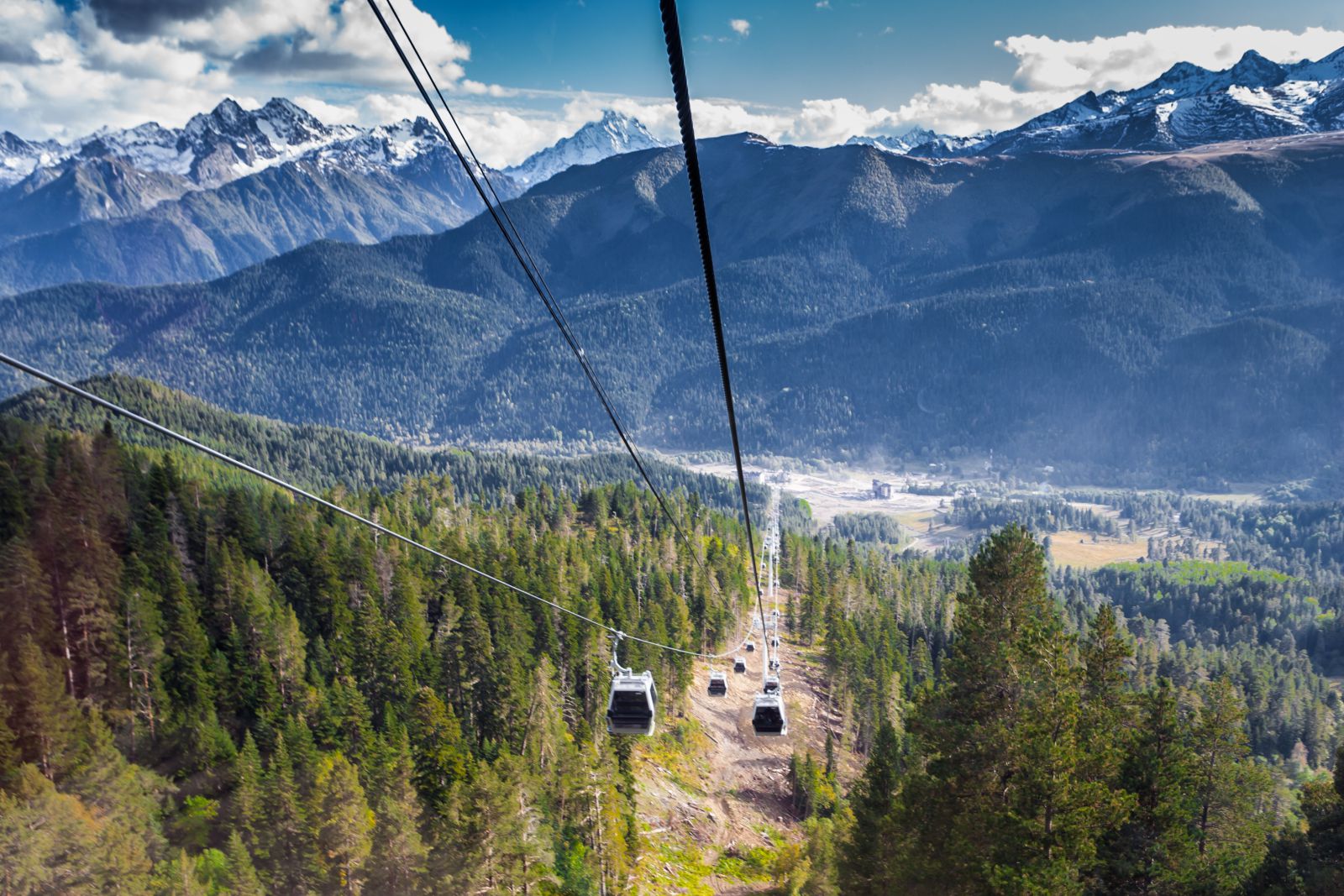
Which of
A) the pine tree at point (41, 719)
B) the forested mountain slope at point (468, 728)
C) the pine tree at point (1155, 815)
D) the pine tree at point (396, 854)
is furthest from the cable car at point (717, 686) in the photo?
the pine tree at point (1155, 815)

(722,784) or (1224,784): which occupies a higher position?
(1224,784)

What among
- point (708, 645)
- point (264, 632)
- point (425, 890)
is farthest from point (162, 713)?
point (708, 645)

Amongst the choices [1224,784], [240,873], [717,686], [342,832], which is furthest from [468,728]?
[1224,784]

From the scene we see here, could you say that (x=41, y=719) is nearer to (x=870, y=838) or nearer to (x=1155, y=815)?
(x=870, y=838)

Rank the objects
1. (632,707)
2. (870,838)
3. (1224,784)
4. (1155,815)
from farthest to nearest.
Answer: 1. (632,707)
2. (870,838)
3. (1224,784)
4. (1155,815)

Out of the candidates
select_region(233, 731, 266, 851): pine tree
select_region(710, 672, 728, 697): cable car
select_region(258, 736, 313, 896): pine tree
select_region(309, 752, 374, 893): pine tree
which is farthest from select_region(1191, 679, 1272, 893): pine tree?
select_region(233, 731, 266, 851): pine tree

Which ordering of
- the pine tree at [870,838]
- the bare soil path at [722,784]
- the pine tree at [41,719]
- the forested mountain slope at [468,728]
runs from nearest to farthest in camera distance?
the forested mountain slope at [468,728] < the pine tree at [870,838] < the pine tree at [41,719] < the bare soil path at [722,784]

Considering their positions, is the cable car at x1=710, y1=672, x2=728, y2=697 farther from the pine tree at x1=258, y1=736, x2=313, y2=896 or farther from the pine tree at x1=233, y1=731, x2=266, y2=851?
the pine tree at x1=233, y1=731, x2=266, y2=851

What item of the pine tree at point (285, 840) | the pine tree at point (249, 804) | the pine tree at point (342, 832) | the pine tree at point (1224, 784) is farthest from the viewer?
the pine tree at point (249, 804)

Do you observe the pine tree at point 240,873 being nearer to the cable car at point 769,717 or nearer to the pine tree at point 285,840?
the pine tree at point 285,840

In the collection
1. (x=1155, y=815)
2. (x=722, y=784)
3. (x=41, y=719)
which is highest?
(x=1155, y=815)

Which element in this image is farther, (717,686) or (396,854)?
(717,686)
